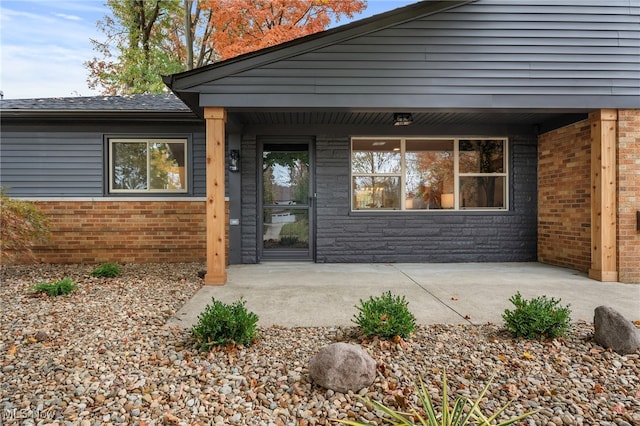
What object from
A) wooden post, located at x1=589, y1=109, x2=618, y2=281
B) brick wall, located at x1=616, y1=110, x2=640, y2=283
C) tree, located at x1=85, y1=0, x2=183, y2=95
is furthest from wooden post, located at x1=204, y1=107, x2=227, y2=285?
tree, located at x1=85, y1=0, x2=183, y2=95

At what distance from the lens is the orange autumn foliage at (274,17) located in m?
10.3

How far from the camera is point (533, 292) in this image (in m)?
4.12

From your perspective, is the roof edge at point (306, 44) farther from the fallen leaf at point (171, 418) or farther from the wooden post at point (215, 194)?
the fallen leaf at point (171, 418)

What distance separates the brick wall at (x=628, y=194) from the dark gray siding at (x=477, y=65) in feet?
0.94

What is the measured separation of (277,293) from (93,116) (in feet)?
16.3

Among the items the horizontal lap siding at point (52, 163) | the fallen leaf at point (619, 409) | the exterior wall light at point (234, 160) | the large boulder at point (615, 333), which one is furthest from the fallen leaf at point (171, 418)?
the horizontal lap siding at point (52, 163)

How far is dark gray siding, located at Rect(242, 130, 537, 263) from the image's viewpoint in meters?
6.22

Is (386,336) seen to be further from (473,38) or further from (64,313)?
(473,38)

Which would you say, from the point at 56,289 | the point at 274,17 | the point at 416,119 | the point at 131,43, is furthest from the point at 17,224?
the point at 131,43

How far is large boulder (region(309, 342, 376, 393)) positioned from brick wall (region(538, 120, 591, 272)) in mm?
5038

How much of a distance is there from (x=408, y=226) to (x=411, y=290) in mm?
2234

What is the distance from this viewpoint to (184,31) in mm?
12898

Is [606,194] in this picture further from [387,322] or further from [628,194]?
[387,322]

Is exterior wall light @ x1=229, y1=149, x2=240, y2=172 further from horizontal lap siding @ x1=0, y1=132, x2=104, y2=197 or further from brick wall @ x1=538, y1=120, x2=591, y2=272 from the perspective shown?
brick wall @ x1=538, y1=120, x2=591, y2=272
